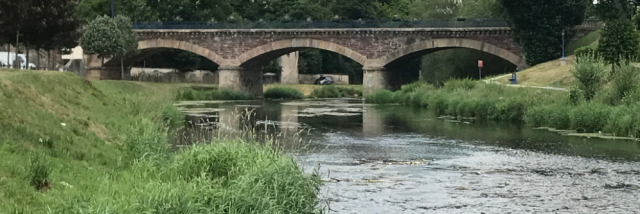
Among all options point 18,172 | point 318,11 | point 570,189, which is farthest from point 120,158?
point 318,11

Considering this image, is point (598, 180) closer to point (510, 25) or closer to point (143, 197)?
point (143, 197)

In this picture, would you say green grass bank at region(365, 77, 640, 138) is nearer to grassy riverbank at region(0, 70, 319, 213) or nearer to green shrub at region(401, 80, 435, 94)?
green shrub at region(401, 80, 435, 94)

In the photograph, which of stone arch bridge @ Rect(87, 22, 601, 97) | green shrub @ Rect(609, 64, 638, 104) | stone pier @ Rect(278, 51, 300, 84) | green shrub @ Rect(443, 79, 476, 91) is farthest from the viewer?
stone pier @ Rect(278, 51, 300, 84)

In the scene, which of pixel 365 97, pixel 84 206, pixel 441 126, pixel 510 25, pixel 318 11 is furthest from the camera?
pixel 318 11

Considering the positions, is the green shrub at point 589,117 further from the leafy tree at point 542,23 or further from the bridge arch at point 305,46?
the bridge arch at point 305,46

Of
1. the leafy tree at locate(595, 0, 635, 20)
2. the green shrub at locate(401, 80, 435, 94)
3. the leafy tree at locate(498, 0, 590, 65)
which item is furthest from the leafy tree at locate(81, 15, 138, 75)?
the leafy tree at locate(595, 0, 635, 20)

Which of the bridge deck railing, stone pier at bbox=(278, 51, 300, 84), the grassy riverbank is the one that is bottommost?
the grassy riverbank

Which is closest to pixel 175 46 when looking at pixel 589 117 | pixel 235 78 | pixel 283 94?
pixel 235 78

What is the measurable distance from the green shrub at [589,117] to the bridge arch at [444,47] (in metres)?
33.7

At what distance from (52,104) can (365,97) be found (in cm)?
5059

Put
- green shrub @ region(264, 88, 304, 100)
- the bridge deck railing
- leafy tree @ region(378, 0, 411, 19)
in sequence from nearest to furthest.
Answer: the bridge deck railing, green shrub @ region(264, 88, 304, 100), leafy tree @ region(378, 0, 411, 19)

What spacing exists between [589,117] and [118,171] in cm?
2078

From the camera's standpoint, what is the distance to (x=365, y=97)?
7375 cm

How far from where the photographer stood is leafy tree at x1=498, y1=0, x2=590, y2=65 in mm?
63531
